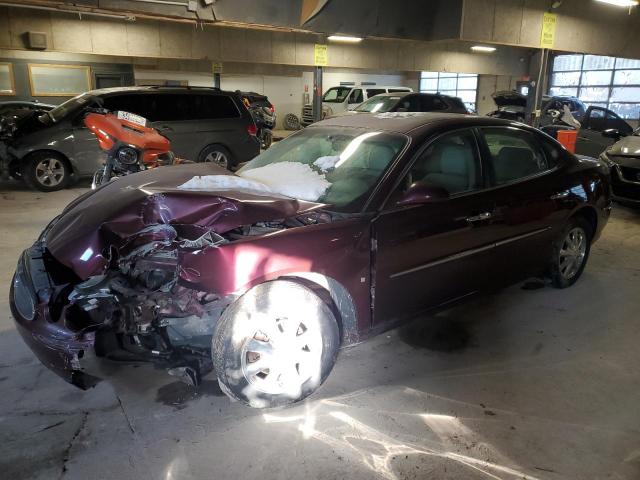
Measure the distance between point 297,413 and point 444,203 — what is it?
1.54m

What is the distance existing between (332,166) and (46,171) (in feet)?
22.5

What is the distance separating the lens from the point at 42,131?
794 centimetres

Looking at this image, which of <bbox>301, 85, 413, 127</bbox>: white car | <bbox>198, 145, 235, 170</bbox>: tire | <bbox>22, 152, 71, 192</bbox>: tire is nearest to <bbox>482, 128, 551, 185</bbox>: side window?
<bbox>198, 145, 235, 170</bbox>: tire

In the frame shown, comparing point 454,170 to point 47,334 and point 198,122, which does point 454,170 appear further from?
point 198,122

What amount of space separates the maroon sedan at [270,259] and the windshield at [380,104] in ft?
27.8

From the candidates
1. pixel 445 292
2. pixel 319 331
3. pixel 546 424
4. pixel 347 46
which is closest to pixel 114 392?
pixel 319 331

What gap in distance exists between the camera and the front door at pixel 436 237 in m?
2.82

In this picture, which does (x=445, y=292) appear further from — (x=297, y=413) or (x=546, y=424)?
(x=297, y=413)

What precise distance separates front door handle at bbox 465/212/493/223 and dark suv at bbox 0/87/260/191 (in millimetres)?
5137

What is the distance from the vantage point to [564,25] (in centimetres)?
1026

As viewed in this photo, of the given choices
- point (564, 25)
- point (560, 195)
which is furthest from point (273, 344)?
point (564, 25)

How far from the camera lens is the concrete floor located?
2.24 metres

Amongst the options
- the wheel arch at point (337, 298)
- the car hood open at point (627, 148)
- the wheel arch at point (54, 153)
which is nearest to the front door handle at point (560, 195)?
the wheel arch at point (337, 298)

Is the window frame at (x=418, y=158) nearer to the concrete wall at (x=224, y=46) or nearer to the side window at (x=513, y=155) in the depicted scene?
the side window at (x=513, y=155)
